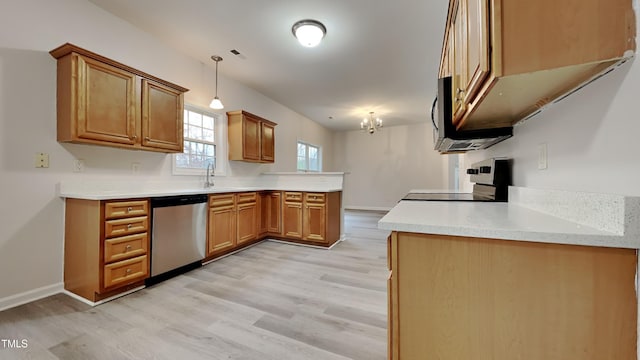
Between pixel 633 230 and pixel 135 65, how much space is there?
13.0ft

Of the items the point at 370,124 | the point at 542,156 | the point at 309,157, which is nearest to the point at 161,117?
the point at 542,156

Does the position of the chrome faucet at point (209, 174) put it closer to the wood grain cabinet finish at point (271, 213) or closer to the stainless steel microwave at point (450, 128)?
the wood grain cabinet finish at point (271, 213)

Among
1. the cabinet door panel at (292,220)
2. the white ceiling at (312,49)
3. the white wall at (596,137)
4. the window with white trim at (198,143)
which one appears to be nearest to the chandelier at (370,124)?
the white ceiling at (312,49)

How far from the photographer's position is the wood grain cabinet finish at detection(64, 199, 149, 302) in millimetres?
1995

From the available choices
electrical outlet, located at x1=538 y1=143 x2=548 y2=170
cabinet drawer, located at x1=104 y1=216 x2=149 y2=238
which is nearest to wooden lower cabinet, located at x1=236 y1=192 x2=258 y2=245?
cabinet drawer, located at x1=104 y1=216 x2=149 y2=238

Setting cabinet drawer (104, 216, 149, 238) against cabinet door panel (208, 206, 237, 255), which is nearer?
cabinet drawer (104, 216, 149, 238)

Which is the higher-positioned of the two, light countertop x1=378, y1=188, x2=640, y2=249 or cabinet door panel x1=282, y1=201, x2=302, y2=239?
light countertop x1=378, y1=188, x2=640, y2=249

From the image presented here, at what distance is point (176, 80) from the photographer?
3254 mm

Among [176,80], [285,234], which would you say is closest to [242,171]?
[285,234]

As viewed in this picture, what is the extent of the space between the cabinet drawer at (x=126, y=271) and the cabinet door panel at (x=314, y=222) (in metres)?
2.12

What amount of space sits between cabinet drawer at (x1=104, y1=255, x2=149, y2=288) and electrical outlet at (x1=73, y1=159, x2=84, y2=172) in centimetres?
102

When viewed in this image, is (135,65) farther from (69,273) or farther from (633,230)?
(633,230)

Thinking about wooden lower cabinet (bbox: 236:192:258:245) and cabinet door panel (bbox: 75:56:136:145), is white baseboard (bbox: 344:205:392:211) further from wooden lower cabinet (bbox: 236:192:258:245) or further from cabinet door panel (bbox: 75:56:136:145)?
cabinet door panel (bbox: 75:56:136:145)

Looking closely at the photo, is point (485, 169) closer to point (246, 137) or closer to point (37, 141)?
point (246, 137)
